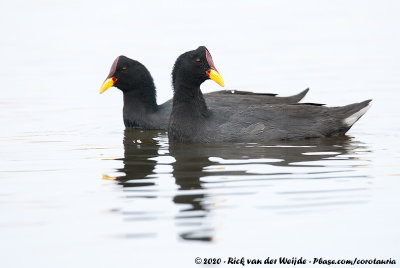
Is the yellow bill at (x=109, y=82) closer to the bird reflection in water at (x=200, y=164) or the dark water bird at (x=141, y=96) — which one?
the dark water bird at (x=141, y=96)

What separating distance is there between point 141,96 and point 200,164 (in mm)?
4155

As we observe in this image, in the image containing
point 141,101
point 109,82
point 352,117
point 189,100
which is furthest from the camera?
point 141,101

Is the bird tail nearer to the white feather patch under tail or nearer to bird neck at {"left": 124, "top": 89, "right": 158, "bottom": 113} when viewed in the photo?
the white feather patch under tail

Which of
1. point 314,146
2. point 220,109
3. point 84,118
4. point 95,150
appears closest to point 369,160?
point 314,146

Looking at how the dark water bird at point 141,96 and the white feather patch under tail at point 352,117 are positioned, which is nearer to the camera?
the white feather patch under tail at point 352,117

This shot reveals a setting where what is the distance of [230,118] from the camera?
1245cm

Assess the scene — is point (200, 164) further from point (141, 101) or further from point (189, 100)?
point (141, 101)

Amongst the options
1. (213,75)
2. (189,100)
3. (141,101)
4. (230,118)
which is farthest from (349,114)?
(141,101)

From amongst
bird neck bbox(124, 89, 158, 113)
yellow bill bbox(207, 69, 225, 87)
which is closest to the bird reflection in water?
bird neck bbox(124, 89, 158, 113)

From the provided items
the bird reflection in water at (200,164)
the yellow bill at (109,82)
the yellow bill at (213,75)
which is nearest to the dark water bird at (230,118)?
the yellow bill at (213,75)

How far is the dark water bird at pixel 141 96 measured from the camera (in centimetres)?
1441

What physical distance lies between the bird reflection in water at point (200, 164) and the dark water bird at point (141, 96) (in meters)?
0.56

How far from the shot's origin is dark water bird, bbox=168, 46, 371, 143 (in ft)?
40.5

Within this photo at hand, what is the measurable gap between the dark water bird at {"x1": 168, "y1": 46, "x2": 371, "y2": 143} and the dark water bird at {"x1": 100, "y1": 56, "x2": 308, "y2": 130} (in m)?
1.44
